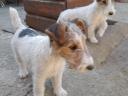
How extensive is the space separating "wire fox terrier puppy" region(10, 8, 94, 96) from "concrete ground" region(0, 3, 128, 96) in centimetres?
17

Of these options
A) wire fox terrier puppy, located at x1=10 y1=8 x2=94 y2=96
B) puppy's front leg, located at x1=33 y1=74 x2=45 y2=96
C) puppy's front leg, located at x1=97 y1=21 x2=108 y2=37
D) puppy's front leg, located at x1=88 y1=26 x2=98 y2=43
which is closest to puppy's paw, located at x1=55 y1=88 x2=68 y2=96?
wire fox terrier puppy, located at x1=10 y1=8 x2=94 y2=96

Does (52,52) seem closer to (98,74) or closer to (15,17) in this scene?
(15,17)

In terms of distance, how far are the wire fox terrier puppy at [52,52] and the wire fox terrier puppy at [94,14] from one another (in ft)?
2.85

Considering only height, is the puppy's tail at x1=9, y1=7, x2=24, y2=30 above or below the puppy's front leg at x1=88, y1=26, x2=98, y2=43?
above

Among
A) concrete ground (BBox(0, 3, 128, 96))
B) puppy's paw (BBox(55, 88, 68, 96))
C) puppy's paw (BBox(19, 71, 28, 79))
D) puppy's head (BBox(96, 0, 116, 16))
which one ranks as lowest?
concrete ground (BBox(0, 3, 128, 96))

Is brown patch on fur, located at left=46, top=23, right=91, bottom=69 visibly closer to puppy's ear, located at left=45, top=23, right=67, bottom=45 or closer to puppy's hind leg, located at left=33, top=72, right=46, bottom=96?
puppy's ear, located at left=45, top=23, right=67, bottom=45

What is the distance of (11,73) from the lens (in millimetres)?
Answer: 3174

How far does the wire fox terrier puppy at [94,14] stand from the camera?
3.56 m

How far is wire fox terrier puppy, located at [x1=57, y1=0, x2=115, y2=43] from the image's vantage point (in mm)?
3558

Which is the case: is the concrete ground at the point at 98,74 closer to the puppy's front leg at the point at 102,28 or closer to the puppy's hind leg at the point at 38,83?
the puppy's front leg at the point at 102,28

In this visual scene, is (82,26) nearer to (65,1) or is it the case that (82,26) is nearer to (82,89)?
(82,89)

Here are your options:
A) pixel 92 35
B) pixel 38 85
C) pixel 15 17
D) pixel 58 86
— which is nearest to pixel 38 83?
pixel 38 85

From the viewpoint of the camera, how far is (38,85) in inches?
99.0

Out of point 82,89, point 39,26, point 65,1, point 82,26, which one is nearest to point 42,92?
point 82,89
